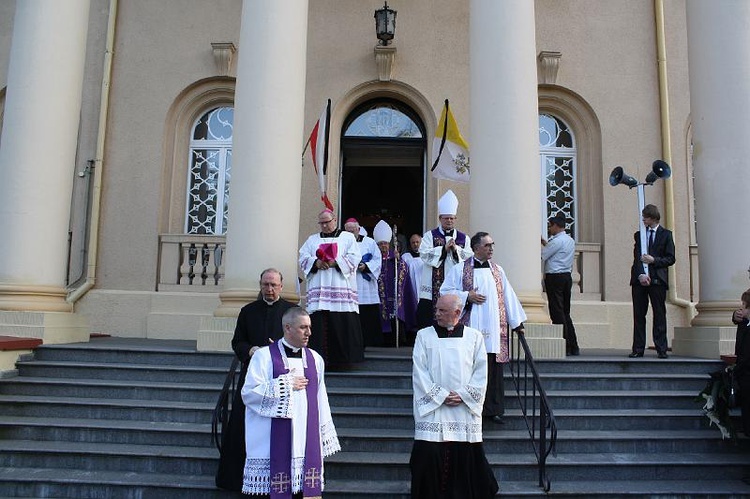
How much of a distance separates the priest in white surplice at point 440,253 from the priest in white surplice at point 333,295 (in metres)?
0.87

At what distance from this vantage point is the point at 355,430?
6.85m

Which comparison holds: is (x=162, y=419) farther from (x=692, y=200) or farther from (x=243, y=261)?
(x=692, y=200)

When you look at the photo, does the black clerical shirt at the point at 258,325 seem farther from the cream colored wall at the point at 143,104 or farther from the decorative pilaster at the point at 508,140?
the cream colored wall at the point at 143,104

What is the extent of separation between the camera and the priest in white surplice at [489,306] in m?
6.81

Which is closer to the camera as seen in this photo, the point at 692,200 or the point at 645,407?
the point at 645,407

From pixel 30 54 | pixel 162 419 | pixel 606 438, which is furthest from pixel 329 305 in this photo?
pixel 30 54

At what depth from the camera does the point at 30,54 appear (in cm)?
977

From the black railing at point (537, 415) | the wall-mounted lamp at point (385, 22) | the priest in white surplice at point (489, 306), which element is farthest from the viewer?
the wall-mounted lamp at point (385, 22)

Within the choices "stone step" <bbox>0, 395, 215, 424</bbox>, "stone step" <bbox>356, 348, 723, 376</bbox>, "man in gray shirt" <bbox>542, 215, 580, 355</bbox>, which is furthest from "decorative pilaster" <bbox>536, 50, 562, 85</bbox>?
"stone step" <bbox>0, 395, 215, 424</bbox>

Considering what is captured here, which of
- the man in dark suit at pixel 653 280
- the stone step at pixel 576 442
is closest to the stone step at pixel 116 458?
the stone step at pixel 576 442

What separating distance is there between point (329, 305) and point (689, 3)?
6850 millimetres

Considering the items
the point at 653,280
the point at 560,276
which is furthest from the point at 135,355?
the point at 653,280

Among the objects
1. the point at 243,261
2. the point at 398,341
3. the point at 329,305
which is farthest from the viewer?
the point at 398,341

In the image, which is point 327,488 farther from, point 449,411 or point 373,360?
Result: point 373,360
